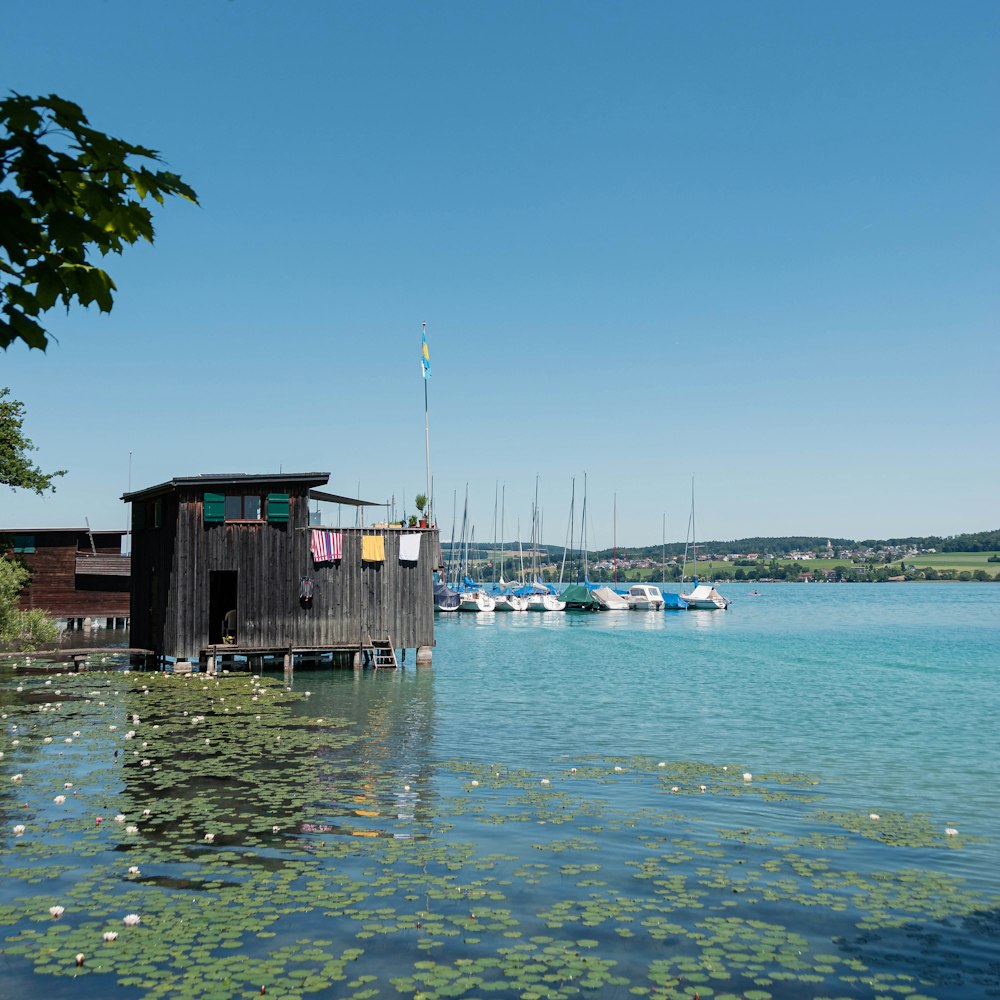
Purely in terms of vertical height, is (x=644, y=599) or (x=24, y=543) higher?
(x=24, y=543)

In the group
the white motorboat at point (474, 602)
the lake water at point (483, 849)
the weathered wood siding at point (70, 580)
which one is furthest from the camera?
the white motorboat at point (474, 602)

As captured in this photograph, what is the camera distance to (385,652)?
133ft

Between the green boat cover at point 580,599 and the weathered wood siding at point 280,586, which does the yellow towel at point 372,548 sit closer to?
the weathered wood siding at point 280,586

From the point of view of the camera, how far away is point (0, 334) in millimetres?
4766

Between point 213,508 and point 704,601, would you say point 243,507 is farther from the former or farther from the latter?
point 704,601

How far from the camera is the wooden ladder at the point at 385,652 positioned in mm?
39219

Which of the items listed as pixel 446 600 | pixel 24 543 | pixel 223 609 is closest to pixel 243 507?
pixel 223 609

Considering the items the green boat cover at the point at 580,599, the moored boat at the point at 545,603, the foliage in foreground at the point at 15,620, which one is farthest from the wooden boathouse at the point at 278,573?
the green boat cover at the point at 580,599

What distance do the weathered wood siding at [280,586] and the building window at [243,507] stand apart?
0.37m

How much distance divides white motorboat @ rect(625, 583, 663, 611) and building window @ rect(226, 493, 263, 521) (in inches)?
3392

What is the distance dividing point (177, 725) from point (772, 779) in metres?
15.2

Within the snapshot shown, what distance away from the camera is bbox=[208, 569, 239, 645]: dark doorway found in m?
39.1

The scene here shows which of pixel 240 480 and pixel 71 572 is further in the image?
pixel 71 572

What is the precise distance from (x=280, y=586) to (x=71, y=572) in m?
30.1
